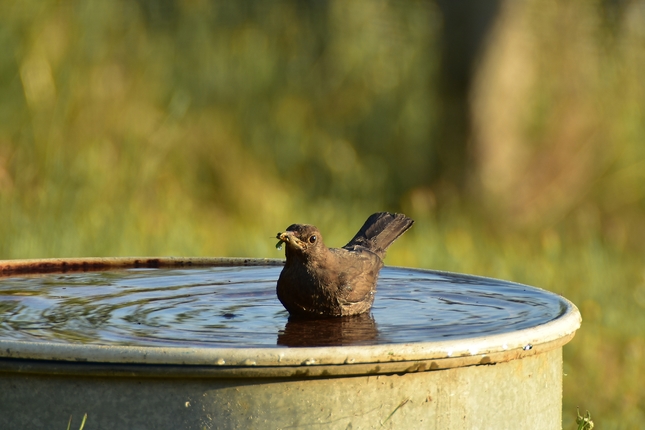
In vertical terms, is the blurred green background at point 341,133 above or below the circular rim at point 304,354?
above

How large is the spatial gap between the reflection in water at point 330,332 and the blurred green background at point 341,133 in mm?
3536

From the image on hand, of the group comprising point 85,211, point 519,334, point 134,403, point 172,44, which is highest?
point 172,44

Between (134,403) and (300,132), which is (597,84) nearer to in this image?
(300,132)

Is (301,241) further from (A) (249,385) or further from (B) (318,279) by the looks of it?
(A) (249,385)

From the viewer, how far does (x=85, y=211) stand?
7.72 metres

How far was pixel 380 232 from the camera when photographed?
4.02 meters

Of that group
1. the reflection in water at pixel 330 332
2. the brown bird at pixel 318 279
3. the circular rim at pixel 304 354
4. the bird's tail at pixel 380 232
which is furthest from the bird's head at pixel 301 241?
the circular rim at pixel 304 354

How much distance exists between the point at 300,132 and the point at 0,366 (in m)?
9.07

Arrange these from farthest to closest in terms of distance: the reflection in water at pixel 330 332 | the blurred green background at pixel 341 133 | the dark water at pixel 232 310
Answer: the blurred green background at pixel 341 133, the dark water at pixel 232 310, the reflection in water at pixel 330 332

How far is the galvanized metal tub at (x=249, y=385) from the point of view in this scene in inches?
93.0

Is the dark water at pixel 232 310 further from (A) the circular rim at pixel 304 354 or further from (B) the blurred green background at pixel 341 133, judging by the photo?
(B) the blurred green background at pixel 341 133

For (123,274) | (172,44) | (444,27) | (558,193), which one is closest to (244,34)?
(172,44)

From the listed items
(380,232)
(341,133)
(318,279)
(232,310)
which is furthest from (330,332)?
(341,133)

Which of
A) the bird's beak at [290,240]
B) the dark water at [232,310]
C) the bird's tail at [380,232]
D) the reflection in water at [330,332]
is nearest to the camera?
the reflection in water at [330,332]
